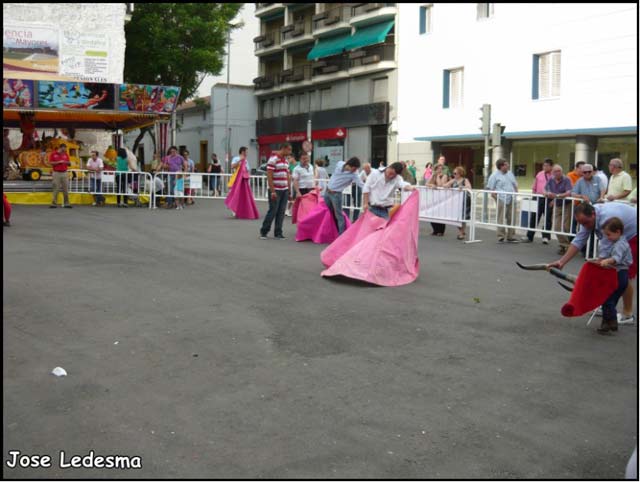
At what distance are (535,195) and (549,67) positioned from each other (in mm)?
17196

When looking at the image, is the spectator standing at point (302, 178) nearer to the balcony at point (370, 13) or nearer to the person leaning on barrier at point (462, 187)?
the person leaning on barrier at point (462, 187)

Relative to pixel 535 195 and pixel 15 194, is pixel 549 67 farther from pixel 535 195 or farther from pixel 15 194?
pixel 15 194

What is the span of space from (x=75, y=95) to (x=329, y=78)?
2485 centimetres

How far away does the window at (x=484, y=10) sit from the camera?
3191cm

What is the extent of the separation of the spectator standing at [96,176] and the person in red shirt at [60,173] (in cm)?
128

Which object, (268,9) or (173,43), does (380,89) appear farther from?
(268,9)

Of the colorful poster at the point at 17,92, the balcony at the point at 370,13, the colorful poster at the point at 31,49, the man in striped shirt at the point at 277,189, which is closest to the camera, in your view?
the man in striped shirt at the point at 277,189

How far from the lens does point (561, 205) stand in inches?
540

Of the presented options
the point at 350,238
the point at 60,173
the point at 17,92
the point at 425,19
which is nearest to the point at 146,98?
the point at 17,92

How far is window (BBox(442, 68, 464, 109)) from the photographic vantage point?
3394cm

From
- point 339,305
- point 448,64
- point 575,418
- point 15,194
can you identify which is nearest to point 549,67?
point 448,64

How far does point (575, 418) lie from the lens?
16.2 feet

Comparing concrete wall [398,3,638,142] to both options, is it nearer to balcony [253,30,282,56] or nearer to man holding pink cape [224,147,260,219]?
man holding pink cape [224,147,260,219]

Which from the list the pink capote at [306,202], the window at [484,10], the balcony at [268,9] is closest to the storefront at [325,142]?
the balcony at [268,9]
